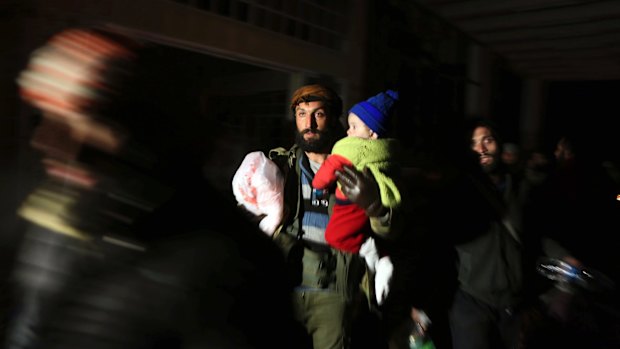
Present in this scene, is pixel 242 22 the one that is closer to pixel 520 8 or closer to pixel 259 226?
pixel 259 226

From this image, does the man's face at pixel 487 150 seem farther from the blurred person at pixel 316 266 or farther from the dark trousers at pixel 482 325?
the blurred person at pixel 316 266

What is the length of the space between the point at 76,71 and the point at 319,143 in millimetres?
1380

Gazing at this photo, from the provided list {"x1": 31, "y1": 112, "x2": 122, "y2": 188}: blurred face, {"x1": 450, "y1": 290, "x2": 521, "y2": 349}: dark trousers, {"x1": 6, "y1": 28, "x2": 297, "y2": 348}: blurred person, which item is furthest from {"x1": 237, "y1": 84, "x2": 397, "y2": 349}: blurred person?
{"x1": 31, "y1": 112, "x2": 122, "y2": 188}: blurred face

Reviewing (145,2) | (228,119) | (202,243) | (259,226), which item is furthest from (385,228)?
(228,119)

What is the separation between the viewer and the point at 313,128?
2.70 meters

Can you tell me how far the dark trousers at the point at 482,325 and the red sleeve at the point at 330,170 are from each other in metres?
1.25

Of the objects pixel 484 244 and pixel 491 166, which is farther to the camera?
pixel 491 166

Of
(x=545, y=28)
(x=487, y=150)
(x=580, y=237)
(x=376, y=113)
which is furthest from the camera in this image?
(x=545, y=28)

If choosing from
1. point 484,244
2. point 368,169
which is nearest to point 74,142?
point 368,169

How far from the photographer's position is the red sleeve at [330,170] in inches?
87.4

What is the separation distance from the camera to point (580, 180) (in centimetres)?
532

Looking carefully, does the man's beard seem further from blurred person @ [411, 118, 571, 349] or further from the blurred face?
the blurred face

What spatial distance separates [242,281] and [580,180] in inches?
180

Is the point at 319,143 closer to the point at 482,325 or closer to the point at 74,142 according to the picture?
A: the point at 74,142
